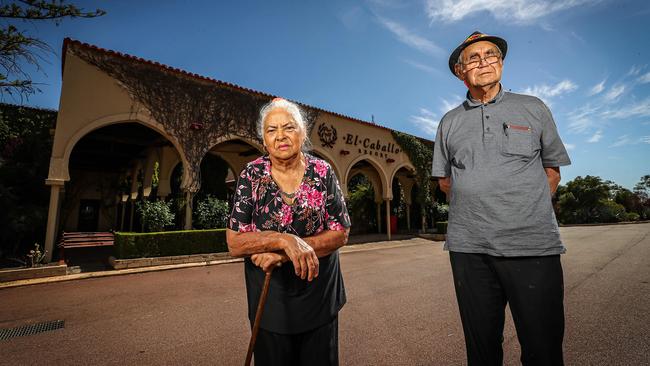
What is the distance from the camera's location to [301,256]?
1.22 meters

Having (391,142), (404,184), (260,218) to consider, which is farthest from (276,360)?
(404,184)

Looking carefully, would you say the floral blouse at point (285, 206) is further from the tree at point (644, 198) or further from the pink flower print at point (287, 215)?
the tree at point (644, 198)

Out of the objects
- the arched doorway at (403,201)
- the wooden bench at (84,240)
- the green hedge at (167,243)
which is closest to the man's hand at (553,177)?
the green hedge at (167,243)

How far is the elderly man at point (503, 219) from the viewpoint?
135 centimetres

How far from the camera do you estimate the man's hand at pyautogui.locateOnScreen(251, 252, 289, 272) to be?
124cm

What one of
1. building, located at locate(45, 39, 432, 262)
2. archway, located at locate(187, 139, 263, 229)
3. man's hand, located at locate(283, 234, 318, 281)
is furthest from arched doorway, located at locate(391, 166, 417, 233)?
man's hand, located at locate(283, 234, 318, 281)

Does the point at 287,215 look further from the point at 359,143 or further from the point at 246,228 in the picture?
the point at 359,143

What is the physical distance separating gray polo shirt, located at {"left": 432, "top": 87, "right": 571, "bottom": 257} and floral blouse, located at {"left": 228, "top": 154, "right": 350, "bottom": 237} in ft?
2.21

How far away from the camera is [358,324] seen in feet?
11.5

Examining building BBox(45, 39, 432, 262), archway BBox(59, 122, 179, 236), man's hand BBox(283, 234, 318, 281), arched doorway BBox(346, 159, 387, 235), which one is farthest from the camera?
arched doorway BBox(346, 159, 387, 235)

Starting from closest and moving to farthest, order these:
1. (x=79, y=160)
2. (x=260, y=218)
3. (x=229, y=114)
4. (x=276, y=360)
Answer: (x=276, y=360) → (x=260, y=218) → (x=229, y=114) → (x=79, y=160)

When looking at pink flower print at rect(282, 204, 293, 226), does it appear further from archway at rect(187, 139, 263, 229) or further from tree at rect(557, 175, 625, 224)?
tree at rect(557, 175, 625, 224)

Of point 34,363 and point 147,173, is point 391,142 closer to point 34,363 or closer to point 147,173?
point 147,173

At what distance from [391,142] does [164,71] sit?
1133cm
